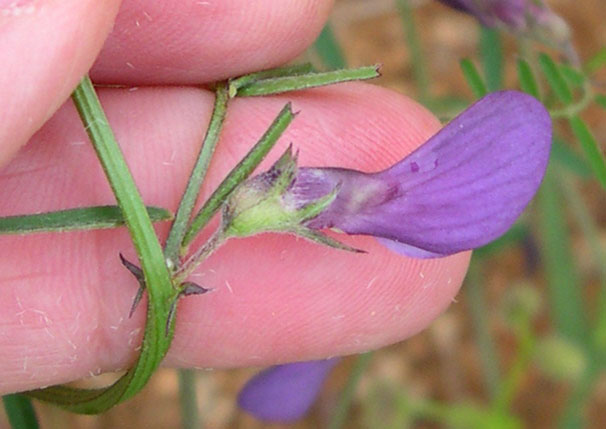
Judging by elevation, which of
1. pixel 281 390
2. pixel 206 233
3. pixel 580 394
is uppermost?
pixel 206 233

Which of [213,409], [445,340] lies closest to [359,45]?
[445,340]

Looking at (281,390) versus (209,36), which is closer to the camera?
(209,36)

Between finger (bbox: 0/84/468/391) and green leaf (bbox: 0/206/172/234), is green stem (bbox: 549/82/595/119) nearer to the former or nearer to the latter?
finger (bbox: 0/84/468/391)

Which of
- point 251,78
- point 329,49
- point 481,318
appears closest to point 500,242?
point 481,318

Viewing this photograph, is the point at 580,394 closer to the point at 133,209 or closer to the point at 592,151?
the point at 592,151

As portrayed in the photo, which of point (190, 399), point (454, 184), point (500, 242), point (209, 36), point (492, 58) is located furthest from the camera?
point (500, 242)

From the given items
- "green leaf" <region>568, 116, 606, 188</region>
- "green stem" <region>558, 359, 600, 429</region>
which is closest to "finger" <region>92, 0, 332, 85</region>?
"green leaf" <region>568, 116, 606, 188</region>

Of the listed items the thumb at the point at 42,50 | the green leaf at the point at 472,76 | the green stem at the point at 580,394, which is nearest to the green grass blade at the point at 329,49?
the green leaf at the point at 472,76
